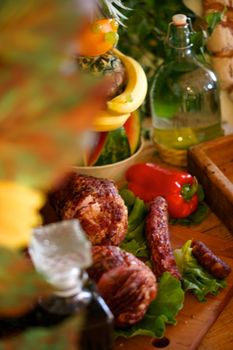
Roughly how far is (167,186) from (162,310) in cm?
35

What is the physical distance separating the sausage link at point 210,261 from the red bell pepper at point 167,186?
15 cm

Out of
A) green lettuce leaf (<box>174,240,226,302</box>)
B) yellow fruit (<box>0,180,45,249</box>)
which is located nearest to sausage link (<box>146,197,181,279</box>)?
green lettuce leaf (<box>174,240,226,302</box>)

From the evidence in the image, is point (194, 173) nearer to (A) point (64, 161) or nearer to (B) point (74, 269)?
(B) point (74, 269)

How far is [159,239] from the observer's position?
104 cm

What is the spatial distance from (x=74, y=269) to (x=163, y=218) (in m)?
0.48

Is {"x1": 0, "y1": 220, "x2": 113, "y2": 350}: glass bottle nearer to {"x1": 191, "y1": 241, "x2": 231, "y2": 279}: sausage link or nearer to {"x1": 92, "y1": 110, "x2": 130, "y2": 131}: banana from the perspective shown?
{"x1": 191, "y1": 241, "x2": 231, "y2": 279}: sausage link

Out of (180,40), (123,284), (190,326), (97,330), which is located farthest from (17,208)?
(180,40)

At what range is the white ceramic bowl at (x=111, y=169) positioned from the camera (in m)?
1.23

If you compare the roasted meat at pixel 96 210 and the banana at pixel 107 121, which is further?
the banana at pixel 107 121

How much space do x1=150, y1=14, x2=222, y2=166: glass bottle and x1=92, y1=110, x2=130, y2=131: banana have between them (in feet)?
0.71

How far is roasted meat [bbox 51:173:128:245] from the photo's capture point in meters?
1.01

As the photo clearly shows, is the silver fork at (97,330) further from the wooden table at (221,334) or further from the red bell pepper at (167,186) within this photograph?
the red bell pepper at (167,186)

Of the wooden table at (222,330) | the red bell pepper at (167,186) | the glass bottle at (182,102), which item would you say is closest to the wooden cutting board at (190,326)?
the wooden table at (222,330)

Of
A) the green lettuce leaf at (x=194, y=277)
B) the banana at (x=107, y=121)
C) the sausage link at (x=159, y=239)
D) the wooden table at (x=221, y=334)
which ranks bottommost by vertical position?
the wooden table at (x=221, y=334)
